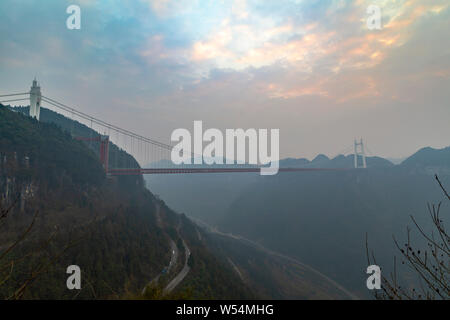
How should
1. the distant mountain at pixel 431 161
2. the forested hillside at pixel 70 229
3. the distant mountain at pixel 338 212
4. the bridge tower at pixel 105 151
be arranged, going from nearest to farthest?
the forested hillside at pixel 70 229
the bridge tower at pixel 105 151
the distant mountain at pixel 338 212
the distant mountain at pixel 431 161

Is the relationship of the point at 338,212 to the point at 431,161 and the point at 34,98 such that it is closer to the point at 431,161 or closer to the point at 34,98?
the point at 431,161

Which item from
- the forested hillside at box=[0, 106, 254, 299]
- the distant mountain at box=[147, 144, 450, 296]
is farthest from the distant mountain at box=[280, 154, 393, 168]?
the forested hillside at box=[0, 106, 254, 299]

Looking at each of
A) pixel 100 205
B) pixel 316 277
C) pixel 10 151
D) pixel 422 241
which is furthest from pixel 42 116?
pixel 422 241

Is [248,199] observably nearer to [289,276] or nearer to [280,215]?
[280,215]

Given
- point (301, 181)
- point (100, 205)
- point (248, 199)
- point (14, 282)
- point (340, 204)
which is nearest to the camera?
point (14, 282)

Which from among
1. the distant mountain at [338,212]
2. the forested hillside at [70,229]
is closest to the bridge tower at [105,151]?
the forested hillside at [70,229]

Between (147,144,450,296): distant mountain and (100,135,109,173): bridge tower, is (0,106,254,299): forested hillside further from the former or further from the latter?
(147,144,450,296): distant mountain

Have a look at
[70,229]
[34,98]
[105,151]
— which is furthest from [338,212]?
[34,98]

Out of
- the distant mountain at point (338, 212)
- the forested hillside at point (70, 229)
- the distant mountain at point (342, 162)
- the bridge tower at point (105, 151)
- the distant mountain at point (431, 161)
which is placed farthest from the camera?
the distant mountain at point (342, 162)

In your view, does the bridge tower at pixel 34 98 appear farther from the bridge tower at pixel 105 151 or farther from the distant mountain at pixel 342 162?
the distant mountain at pixel 342 162
